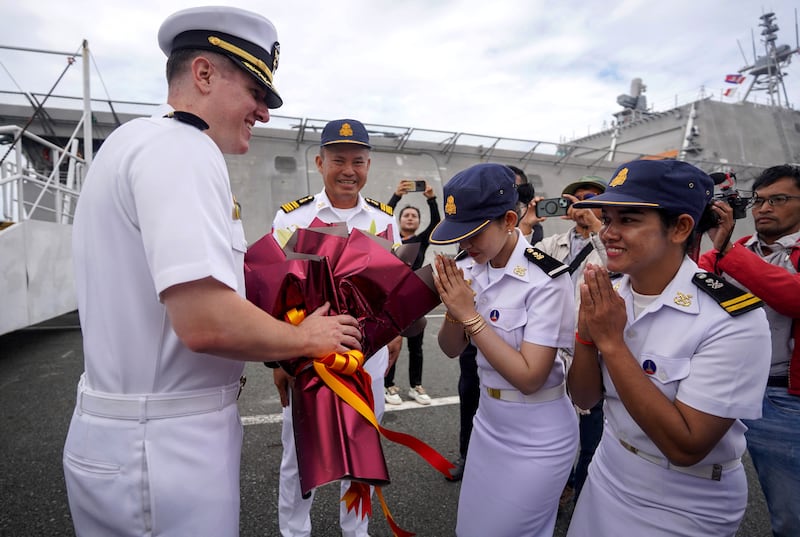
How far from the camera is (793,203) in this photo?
2.33 m

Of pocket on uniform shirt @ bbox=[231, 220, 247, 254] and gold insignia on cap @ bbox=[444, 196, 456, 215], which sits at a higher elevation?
gold insignia on cap @ bbox=[444, 196, 456, 215]

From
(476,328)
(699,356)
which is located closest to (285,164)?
(476,328)

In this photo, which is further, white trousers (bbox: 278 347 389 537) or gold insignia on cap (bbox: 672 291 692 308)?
white trousers (bbox: 278 347 389 537)

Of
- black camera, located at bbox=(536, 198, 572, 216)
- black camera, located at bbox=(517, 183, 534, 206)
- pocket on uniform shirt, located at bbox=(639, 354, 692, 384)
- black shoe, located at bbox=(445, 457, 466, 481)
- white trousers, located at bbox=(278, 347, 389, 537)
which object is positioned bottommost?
black shoe, located at bbox=(445, 457, 466, 481)

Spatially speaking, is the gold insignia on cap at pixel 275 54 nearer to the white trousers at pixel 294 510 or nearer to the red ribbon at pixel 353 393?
the red ribbon at pixel 353 393

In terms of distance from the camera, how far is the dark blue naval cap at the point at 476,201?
6.04ft

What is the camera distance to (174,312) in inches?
41.0

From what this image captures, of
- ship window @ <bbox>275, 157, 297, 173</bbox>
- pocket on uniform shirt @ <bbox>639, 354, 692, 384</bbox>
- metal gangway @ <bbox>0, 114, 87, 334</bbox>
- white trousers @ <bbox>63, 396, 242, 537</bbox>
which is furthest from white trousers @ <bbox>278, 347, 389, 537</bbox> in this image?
ship window @ <bbox>275, 157, 297, 173</bbox>

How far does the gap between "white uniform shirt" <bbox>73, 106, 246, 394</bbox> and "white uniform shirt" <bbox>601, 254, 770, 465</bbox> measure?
56.6 inches

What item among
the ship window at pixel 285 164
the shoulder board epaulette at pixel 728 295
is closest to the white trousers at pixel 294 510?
the shoulder board epaulette at pixel 728 295

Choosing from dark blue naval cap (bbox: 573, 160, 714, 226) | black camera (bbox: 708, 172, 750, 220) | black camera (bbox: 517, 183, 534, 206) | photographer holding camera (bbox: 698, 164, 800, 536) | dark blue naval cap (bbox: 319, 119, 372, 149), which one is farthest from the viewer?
black camera (bbox: 517, 183, 534, 206)

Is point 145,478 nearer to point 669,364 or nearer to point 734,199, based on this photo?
point 669,364

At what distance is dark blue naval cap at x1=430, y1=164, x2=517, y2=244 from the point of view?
6.04ft

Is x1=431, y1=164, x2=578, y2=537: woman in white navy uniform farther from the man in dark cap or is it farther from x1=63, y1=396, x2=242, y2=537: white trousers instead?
x1=63, y1=396, x2=242, y2=537: white trousers
